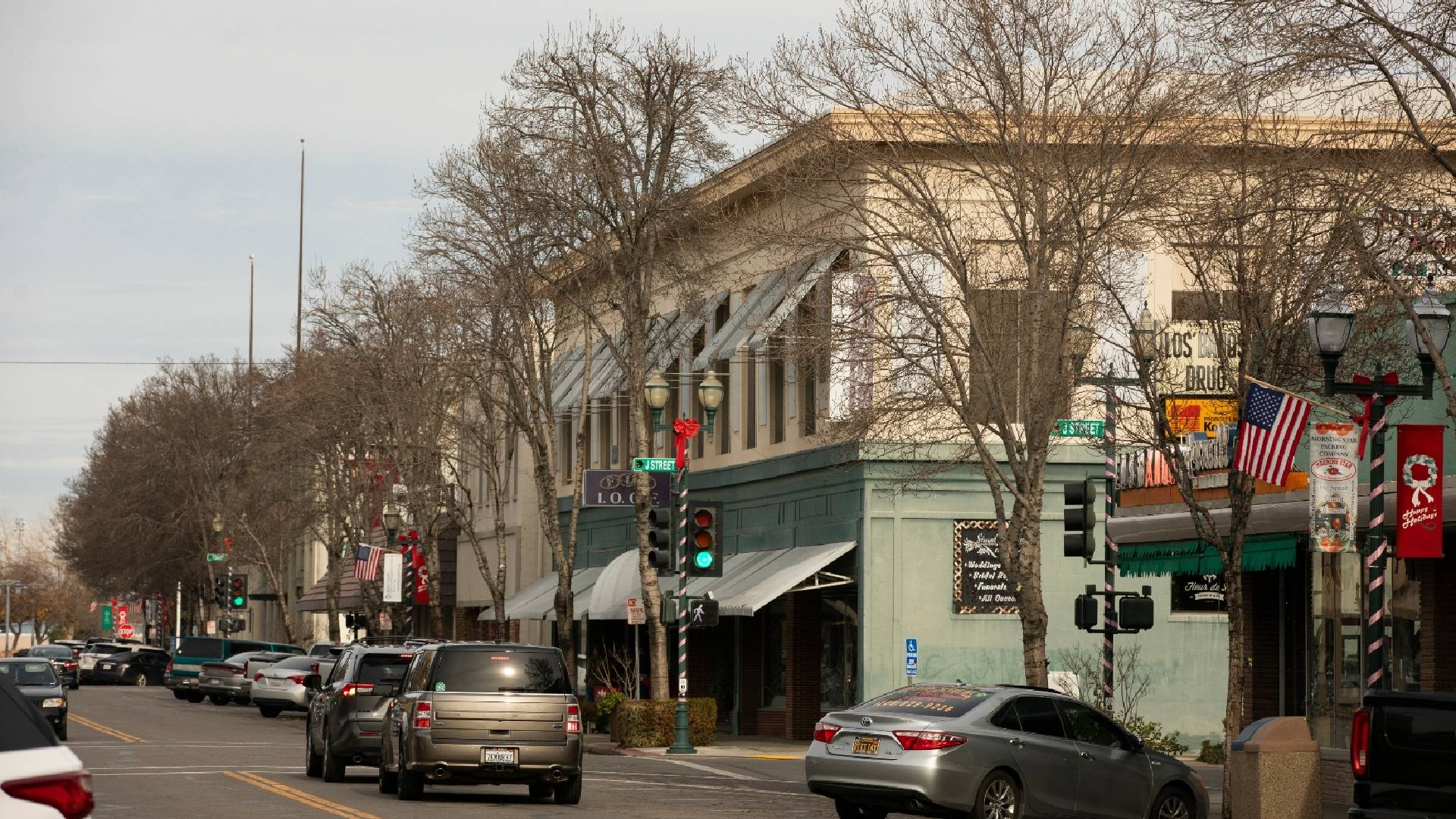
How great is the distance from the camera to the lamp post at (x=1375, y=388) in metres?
18.3

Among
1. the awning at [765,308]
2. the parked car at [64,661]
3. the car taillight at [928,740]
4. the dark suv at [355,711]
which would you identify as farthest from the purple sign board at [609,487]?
the parked car at [64,661]

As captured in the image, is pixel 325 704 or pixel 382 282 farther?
pixel 382 282

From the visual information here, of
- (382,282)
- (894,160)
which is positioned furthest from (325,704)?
(382,282)

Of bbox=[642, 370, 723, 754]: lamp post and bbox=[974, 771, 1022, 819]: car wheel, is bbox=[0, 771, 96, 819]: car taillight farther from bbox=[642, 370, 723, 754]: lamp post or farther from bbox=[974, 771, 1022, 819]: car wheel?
bbox=[642, 370, 723, 754]: lamp post

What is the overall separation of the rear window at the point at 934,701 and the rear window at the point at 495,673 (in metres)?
3.59

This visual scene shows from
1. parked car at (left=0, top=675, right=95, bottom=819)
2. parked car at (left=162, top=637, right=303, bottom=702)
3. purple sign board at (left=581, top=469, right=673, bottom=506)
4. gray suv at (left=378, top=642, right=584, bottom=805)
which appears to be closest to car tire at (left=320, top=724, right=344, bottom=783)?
gray suv at (left=378, top=642, right=584, bottom=805)

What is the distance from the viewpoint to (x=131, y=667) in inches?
3017

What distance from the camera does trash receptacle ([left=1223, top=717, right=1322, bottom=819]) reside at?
19656 mm

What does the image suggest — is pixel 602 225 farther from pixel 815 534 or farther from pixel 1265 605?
pixel 1265 605

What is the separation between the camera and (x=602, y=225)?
37.1 meters

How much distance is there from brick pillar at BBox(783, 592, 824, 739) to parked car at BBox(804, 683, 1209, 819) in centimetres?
1794

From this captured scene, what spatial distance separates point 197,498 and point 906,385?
5406 cm

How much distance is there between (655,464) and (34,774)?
25.4m

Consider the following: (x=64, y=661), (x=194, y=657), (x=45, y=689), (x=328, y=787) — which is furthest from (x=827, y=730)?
(x=64, y=661)
